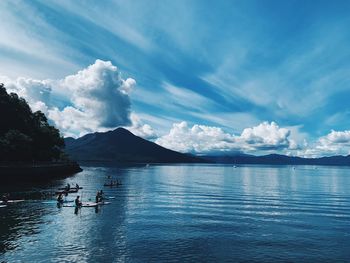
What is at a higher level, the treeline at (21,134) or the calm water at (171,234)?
the treeline at (21,134)

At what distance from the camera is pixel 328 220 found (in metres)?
57.7

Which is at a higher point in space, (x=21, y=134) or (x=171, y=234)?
A: (x=21, y=134)

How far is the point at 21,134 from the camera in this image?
115375 mm

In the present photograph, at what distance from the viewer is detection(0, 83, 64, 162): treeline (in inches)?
4422

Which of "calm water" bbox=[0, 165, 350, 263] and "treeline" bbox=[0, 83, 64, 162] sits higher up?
"treeline" bbox=[0, 83, 64, 162]

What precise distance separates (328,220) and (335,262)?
2528 cm

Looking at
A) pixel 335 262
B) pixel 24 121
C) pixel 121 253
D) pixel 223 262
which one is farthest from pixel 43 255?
pixel 24 121

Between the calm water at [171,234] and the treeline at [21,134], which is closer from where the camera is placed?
the calm water at [171,234]

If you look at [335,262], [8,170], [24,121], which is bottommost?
[335,262]

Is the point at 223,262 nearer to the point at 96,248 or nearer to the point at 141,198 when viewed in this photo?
the point at 96,248

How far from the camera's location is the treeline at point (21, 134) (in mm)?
112312

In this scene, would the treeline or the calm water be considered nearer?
the calm water

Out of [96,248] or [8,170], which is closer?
[96,248]

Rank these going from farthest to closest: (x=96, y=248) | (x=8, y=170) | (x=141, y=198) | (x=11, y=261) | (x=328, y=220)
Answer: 1. (x=8, y=170)
2. (x=141, y=198)
3. (x=328, y=220)
4. (x=96, y=248)
5. (x=11, y=261)
